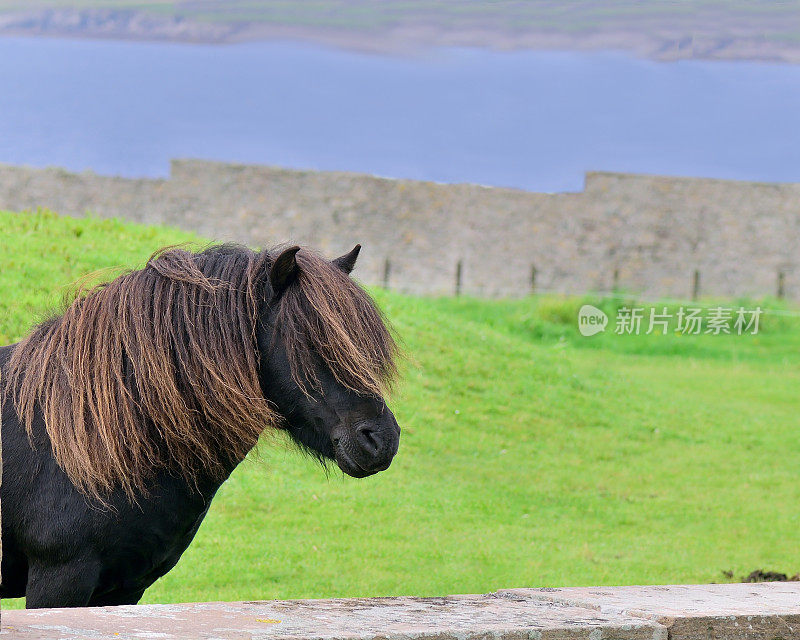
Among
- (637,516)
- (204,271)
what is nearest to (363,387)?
(204,271)

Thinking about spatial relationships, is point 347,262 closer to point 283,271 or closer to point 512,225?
point 283,271

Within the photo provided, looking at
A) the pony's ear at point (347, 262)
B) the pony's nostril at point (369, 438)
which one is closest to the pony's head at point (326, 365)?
the pony's nostril at point (369, 438)

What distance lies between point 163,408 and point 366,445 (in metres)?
0.64

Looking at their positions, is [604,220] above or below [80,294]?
above

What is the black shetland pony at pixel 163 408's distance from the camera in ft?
9.34

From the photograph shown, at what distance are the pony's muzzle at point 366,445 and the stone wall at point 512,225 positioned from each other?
50.5ft

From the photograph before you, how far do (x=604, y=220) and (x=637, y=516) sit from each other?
39.4 ft

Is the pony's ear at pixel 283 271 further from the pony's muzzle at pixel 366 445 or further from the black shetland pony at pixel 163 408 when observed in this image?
the pony's muzzle at pixel 366 445

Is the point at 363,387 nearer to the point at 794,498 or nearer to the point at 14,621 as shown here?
the point at 14,621

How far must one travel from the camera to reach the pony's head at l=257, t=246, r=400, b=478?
2.89 m

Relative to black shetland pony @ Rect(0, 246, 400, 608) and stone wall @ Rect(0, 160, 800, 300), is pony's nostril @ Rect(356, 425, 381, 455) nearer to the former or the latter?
black shetland pony @ Rect(0, 246, 400, 608)

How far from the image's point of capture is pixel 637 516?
26.5 feet

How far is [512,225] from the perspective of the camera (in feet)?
62.2

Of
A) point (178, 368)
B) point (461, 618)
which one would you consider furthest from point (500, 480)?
point (461, 618)
